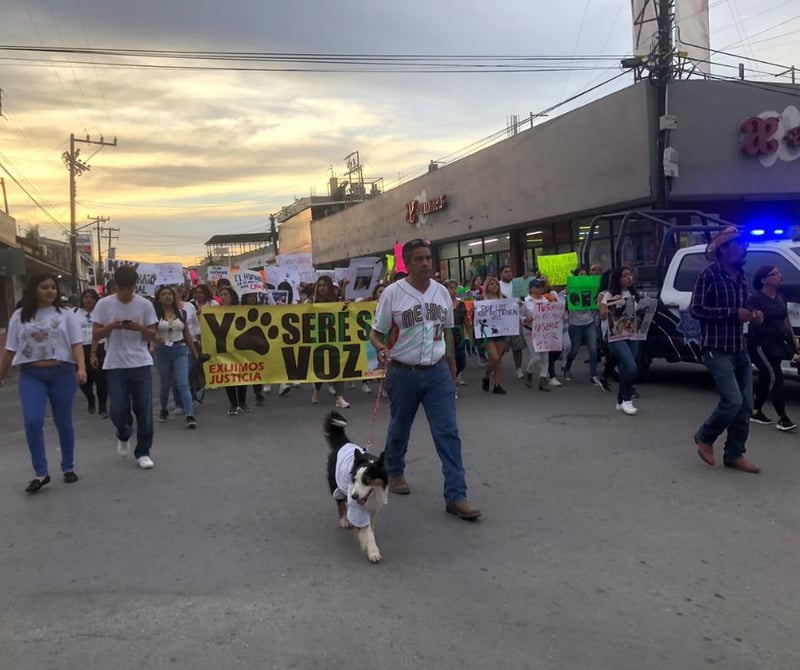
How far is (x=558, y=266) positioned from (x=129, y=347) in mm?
10835

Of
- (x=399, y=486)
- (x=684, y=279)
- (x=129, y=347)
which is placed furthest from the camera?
(x=684, y=279)

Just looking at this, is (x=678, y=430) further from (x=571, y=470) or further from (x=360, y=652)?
(x=360, y=652)

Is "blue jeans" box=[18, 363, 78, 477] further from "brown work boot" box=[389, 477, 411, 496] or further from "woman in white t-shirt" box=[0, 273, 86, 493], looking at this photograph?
"brown work boot" box=[389, 477, 411, 496]

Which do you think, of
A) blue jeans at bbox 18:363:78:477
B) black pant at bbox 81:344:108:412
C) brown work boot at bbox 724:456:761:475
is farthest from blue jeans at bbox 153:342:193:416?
brown work boot at bbox 724:456:761:475

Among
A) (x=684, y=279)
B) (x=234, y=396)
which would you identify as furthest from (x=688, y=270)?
(x=234, y=396)

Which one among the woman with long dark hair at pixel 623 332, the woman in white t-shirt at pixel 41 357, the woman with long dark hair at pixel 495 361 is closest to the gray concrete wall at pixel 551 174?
the woman with long dark hair at pixel 495 361

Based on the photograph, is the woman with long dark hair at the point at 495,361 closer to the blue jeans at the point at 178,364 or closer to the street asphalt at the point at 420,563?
the street asphalt at the point at 420,563

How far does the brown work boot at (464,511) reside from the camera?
15.7 ft

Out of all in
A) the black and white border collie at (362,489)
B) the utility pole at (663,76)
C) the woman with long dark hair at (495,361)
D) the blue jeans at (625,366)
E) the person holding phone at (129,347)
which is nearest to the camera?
the black and white border collie at (362,489)

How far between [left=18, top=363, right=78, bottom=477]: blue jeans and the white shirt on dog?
110 inches

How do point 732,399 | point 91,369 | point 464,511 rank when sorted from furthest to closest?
point 91,369, point 732,399, point 464,511

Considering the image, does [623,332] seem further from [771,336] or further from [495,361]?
[495,361]

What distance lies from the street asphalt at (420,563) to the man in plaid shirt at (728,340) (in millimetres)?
319

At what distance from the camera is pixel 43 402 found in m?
5.87
